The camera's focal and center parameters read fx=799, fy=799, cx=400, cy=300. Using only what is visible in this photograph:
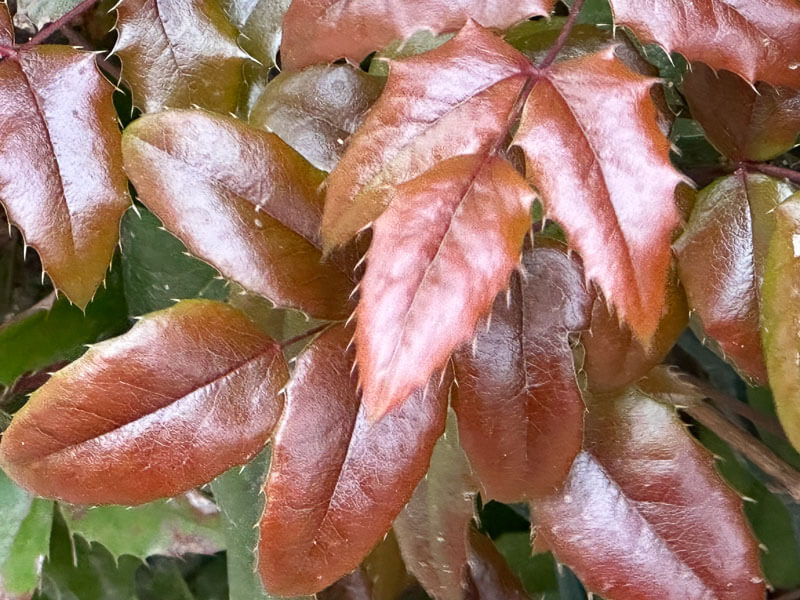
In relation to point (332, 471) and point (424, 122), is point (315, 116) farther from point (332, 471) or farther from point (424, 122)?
point (332, 471)

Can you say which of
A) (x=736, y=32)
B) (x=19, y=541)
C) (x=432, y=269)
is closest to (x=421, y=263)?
(x=432, y=269)

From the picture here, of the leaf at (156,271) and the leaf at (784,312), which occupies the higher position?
the leaf at (784,312)

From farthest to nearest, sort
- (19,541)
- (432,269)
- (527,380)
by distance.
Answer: (19,541) < (527,380) < (432,269)

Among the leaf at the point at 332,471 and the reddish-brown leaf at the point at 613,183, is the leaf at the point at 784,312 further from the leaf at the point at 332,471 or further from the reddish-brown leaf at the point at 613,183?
the leaf at the point at 332,471

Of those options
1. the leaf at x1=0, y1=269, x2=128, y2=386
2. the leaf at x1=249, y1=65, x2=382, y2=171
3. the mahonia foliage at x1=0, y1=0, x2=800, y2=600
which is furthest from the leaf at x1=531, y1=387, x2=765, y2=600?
the leaf at x1=0, y1=269, x2=128, y2=386

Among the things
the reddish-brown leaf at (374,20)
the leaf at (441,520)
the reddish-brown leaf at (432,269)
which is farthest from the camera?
the leaf at (441,520)

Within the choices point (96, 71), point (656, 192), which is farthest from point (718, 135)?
point (96, 71)

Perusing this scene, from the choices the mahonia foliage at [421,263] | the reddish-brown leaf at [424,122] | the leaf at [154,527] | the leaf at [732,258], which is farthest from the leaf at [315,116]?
the leaf at [154,527]
